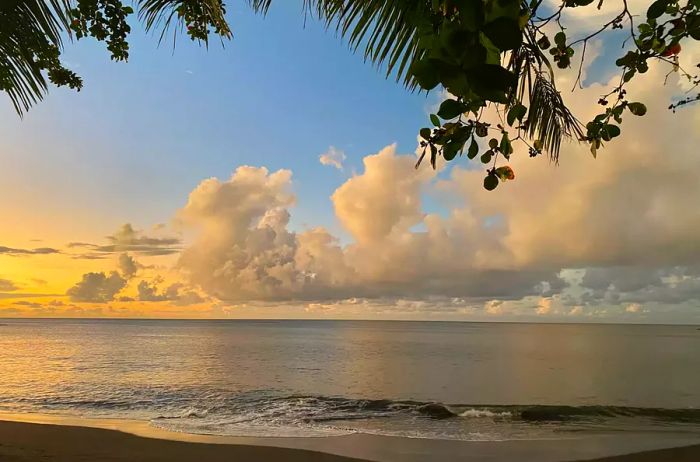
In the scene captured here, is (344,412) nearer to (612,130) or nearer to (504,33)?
(612,130)

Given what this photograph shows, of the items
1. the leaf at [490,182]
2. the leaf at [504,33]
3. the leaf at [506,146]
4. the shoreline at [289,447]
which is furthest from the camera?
the shoreline at [289,447]

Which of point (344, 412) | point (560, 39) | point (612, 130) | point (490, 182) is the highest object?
point (560, 39)

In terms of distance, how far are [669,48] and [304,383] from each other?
73.3 ft

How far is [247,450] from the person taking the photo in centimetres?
915

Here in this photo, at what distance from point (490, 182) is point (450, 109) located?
419 mm

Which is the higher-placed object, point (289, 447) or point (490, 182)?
point (490, 182)

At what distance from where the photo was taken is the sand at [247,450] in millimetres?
8578

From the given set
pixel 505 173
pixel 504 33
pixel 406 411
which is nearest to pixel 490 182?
pixel 505 173

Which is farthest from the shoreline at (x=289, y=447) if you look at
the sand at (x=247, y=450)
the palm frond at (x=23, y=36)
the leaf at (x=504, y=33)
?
the leaf at (x=504, y=33)

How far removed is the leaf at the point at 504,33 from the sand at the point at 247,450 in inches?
344

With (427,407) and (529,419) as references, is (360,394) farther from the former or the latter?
(529,419)

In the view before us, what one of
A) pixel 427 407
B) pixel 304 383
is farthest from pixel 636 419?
pixel 304 383

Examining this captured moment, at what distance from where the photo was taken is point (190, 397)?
1805cm

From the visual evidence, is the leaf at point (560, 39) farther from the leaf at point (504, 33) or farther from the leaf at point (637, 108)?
the leaf at point (504, 33)
